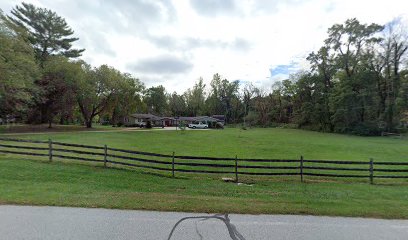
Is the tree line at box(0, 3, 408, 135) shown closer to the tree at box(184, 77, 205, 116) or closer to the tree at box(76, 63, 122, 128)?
the tree at box(76, 63, 122, 128)

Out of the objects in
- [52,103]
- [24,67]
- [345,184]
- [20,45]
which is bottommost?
[345,184]

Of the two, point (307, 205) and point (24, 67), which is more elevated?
point (24, 67)

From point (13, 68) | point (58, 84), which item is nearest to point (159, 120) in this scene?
point (58, 84)

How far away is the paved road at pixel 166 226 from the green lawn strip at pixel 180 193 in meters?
0.40

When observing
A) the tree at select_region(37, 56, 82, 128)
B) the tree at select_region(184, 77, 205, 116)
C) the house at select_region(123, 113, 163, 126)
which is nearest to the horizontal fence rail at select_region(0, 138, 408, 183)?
the tree at select_region(37, 56, 82, 128)

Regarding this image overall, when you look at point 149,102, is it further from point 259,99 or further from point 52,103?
point 52,103

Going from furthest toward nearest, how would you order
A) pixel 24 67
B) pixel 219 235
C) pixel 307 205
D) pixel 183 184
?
pixel 24 67 < pixel 183 184 < pixel 307 205 < pixel 219 235

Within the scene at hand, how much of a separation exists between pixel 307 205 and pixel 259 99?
250ft

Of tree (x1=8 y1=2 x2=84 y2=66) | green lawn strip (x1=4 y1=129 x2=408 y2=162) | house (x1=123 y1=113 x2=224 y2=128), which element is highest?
tree (x1=8 y1=2 x2=84 y2=66)

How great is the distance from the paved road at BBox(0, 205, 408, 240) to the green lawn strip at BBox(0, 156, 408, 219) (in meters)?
0.40

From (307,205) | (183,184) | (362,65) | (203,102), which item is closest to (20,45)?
(183,184)

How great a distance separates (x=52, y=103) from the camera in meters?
36.4

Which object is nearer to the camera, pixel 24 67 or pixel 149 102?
pixel 24 67

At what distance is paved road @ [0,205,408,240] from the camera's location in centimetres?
431
